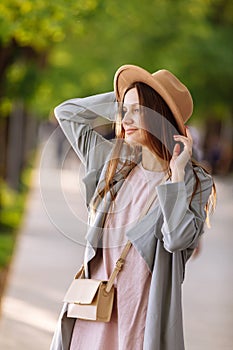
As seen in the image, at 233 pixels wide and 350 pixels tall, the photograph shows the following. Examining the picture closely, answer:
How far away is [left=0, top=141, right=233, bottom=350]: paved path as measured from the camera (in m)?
5.09

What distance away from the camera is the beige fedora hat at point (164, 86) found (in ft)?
15.2

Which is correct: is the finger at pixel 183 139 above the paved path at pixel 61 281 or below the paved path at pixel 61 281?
below

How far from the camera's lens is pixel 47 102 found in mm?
22828

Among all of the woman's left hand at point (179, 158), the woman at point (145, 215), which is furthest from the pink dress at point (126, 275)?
the woman's left hand at point (179, 158)

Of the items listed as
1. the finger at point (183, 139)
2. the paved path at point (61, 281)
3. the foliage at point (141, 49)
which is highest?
the foliage at point (141, 49)

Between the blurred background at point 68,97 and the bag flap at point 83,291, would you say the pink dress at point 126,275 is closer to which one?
the bag flap at point 83,291

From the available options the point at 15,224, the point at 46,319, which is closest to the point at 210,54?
the point at 15,224

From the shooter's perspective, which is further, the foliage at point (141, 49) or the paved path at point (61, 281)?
the foliage at point (141, 49)

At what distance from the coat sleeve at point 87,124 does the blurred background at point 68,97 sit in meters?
0.09

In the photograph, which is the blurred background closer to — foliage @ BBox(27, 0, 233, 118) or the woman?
foliage @ BBox(27, 0, 233, 118)

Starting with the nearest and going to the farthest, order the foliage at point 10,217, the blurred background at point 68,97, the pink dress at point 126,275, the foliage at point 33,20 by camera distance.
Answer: the pink dress at point 126,275 < the blurred background at point 68,97 < the foliage at point 33,20 < the foliage at point 10,217

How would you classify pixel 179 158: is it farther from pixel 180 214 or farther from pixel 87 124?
pixel 87 124

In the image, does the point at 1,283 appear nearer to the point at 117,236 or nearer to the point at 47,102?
the point at 117,236

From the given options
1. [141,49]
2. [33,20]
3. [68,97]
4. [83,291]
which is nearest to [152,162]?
[83,291]
